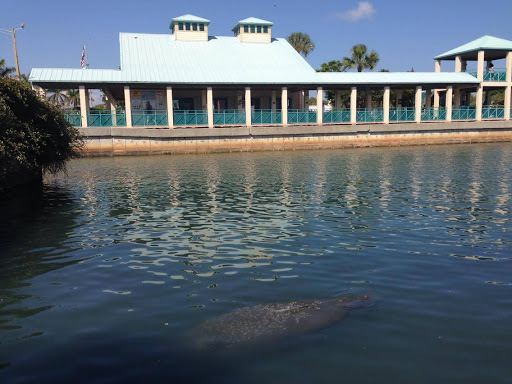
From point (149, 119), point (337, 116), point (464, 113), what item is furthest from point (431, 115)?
point (149, 119)

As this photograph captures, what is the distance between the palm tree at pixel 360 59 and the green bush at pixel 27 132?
129ft

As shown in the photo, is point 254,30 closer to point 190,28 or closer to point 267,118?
point 190,28

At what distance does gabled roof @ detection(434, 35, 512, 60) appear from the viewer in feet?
134

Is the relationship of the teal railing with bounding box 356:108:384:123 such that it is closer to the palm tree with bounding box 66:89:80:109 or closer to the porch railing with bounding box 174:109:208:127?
the porch railing with bounding box 174:109:208:127

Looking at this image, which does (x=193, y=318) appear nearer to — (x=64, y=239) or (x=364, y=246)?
(x=364, y=246)

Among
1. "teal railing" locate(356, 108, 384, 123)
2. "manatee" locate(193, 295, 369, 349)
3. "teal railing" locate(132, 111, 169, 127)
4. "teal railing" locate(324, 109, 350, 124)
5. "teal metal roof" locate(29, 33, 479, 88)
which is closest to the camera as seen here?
"manatee" locate(193, 295, 369, 349)

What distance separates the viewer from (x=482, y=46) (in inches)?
1612

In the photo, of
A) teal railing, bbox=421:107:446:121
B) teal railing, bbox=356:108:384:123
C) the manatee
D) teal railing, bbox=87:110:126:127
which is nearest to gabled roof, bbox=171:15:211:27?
teal railing, bbox=87:110:126:127

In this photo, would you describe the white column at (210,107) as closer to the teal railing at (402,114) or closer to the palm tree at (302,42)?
the teal railing at (402,114)

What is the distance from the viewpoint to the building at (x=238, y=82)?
33969 millimetres

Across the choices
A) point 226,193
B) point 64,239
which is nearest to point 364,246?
point 64,239

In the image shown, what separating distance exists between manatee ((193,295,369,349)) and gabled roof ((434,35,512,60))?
42637mm

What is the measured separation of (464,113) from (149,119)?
28.3 meters

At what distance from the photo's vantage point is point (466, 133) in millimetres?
40344
